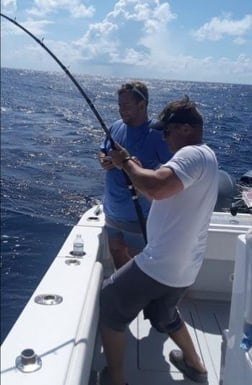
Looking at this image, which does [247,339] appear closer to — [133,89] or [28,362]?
[28,362]

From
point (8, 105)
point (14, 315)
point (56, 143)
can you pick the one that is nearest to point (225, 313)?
point (14, 315)

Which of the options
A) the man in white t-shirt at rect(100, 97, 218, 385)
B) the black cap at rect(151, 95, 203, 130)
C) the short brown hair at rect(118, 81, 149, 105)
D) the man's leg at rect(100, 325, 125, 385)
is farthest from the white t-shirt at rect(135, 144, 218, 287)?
the short brown hair at rect(118, 81, 149, 105)

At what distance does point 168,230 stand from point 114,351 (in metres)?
0.58

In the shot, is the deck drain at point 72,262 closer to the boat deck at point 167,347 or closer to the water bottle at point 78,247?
the water bottle at point 78,247

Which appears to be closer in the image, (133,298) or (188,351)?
(133,298)

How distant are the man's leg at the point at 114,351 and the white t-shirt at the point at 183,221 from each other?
12.5 inches

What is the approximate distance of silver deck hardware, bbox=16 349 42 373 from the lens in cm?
135

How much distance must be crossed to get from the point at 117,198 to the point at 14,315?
270 centimetres

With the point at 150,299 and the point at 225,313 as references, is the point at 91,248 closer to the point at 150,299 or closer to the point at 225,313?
the point at 150,299

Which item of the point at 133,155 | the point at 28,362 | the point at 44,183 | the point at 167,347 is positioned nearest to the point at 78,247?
the point at 133,155

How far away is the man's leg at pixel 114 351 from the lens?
1958mm

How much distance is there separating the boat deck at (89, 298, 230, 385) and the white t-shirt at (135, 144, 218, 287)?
1.95 ft

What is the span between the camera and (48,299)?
1804mm

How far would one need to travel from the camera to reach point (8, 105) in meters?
23.7
